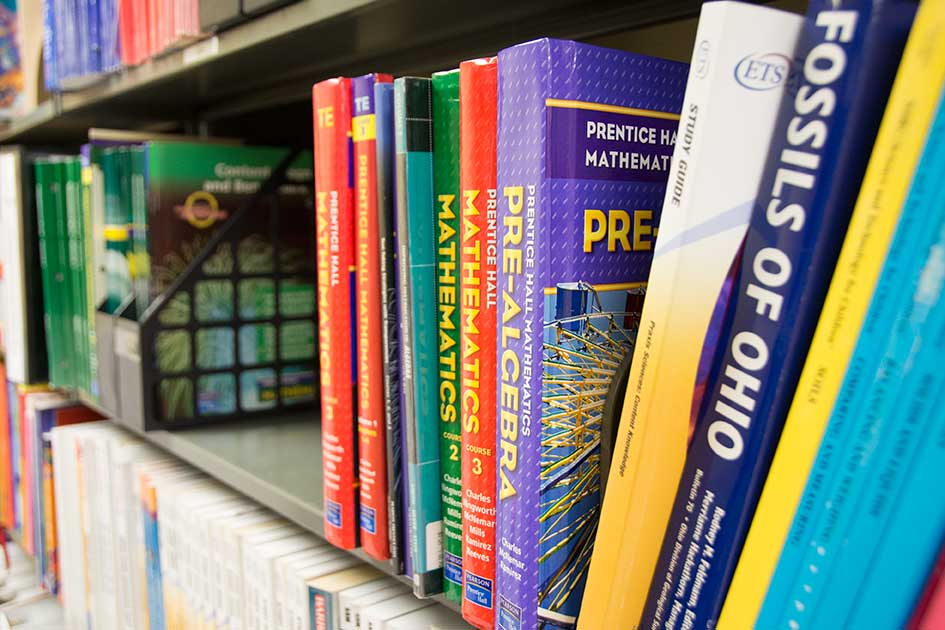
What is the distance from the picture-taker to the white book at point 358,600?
0.63 meters

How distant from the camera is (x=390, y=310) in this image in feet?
1.82

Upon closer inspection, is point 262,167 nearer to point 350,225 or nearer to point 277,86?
point 277,86

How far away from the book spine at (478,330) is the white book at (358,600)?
6.4 inches

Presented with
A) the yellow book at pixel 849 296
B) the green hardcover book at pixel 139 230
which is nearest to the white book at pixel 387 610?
the yellow book at pixel 849 296

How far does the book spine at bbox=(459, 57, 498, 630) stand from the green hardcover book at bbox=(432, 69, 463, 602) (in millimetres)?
31

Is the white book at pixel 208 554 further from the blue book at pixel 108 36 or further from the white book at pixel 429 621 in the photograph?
the blue book at pixel 108 36

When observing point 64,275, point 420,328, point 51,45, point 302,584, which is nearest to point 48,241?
point 64,275

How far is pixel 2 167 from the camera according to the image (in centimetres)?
137

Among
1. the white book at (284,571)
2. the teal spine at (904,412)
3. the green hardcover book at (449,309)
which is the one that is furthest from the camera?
the white book at (284,571)

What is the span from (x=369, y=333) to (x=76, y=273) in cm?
87

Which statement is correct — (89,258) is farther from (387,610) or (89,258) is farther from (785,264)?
(785,264)

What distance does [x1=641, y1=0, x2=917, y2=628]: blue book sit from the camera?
306mm

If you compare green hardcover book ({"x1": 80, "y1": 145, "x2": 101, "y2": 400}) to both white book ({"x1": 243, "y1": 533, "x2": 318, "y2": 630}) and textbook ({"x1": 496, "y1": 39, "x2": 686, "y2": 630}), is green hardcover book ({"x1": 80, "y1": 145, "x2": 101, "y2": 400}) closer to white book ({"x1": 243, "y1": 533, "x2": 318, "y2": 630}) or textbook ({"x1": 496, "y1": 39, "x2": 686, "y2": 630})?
white book ({"x1": 243, "y1": 533, "x2": 318, "y2": 630})

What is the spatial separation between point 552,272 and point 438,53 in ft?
1.88
